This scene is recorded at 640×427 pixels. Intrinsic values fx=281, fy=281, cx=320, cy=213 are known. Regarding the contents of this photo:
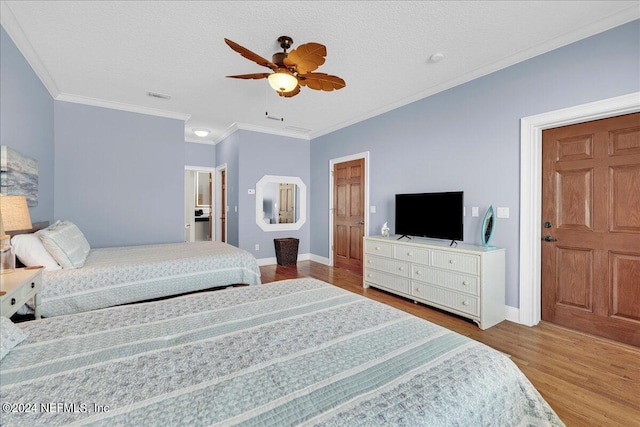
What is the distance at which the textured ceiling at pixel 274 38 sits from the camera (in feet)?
7.11

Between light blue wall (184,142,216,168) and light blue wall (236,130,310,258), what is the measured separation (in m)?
1.69

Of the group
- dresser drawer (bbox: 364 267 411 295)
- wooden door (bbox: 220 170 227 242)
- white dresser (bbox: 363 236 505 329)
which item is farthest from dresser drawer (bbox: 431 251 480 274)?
wooden door (bbox: 220 170 227 242)

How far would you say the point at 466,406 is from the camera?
85 cm

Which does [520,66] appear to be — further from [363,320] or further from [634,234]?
[363,320]

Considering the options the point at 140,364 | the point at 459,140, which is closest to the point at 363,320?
the point at 140,364

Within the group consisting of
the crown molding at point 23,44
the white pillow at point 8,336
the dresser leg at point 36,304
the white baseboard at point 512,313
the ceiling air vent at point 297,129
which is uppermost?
the ceiling air vent at point 297,129

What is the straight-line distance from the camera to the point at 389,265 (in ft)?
12.0

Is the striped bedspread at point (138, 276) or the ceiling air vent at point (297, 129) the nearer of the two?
the striped bedspread at point (138, 276)

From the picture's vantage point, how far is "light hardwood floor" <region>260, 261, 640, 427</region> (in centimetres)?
163

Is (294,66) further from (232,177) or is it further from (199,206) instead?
(199,206)

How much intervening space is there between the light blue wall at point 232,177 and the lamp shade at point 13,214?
11.4 ft

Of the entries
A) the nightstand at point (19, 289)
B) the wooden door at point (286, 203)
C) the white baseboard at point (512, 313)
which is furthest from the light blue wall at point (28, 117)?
the white baseboard at point (512, 313)

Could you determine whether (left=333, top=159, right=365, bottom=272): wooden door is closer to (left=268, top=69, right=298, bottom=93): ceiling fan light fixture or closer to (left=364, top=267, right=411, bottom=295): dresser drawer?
(left=364, top=267, right=411, bottom=295): dresser drawer

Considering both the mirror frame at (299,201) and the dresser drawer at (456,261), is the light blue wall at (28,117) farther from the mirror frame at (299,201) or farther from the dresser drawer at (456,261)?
the dresser drawer at (456,261)
